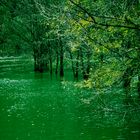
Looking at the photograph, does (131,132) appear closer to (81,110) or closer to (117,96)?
(81,110)

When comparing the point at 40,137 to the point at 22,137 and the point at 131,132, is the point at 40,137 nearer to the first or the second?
the point at 22,137

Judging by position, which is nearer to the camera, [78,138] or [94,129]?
[78,138]

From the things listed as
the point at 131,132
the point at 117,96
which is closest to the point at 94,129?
the point at 131,132

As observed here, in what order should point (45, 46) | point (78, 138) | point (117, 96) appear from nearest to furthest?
point (78, 138) < point (117, 96) < point (45, 46)

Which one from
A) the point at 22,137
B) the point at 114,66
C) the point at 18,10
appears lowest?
the point at 22,137

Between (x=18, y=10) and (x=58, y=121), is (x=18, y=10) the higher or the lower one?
the higher one

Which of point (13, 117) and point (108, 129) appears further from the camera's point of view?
point (13, 117)

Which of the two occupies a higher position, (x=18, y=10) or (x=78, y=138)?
(x=18, y=10)

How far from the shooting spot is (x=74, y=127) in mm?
21516

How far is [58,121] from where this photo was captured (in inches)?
913

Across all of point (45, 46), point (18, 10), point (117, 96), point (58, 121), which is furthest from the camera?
point (18, 10)

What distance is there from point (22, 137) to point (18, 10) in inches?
1838

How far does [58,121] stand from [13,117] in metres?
3.18

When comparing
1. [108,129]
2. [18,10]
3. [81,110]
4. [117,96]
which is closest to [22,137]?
[108,129]
